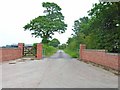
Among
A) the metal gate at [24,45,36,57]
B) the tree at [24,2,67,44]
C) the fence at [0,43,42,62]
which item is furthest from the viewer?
the tree at [24,2,67,44]

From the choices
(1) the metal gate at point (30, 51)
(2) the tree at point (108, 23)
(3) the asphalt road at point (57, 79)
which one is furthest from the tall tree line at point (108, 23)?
(1) the metal gate at point (30, 51)

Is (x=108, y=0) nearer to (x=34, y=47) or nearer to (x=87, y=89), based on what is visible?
(x=87, y=89)

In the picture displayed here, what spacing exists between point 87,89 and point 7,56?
1997 centimetres

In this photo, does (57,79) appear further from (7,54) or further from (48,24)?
(48,24)

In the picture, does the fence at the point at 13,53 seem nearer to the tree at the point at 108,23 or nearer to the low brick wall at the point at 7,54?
the low brick wall at the point at 7,54

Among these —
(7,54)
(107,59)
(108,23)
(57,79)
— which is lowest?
(57,79)

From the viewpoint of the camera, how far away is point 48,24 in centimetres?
5525

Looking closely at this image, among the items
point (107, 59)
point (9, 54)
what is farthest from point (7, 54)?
point (107, 59)

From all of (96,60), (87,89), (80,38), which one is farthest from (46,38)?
(87,89)

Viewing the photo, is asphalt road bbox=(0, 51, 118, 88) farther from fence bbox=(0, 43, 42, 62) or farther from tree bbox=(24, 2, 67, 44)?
tree bbox=(24, 2, 67, 44)

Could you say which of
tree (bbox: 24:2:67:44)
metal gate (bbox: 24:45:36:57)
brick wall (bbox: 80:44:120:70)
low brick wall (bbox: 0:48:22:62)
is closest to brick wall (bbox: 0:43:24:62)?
low brick wall (bbox: 0:48:22:62)

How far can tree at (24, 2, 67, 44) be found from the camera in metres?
55.4

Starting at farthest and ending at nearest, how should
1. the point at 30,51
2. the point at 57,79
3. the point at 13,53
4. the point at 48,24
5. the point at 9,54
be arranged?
the point at 48,24
the point at 30,51
the point at 13,53
the point at 9,54
the point at 57,79

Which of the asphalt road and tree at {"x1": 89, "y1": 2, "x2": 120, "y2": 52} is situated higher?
tree at {"x1": 89, "y1": 2, "x2": 120, "y2": 52}
